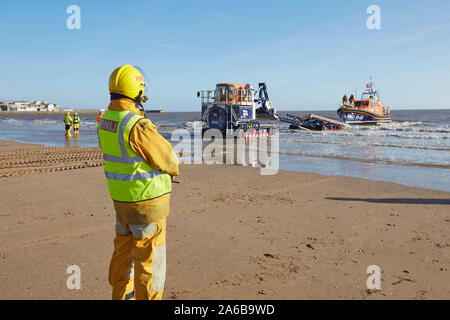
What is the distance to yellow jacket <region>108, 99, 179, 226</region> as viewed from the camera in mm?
2473

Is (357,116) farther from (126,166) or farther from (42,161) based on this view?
(126,166)

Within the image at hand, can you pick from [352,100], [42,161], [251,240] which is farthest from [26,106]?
[251,240]

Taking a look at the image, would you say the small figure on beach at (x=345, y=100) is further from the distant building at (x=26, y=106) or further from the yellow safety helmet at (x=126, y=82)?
the distant building at (x=26, y=106)

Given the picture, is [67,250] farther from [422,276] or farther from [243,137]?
[243,137]

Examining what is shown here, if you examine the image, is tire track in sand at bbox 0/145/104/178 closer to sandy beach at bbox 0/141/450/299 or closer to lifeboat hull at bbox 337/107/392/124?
sandy beach at bbox 0/141/450/299

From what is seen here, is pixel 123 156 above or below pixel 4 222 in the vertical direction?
above

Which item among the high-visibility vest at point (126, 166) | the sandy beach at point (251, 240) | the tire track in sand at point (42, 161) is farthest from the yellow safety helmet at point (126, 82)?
the tire track in sand at point (42, 161)

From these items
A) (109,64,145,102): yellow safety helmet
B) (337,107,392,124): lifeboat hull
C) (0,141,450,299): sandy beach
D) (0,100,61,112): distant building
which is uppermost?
(0,100,61,112): distant building

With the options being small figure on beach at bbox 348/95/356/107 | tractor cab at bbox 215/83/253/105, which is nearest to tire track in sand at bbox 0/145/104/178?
tractor cab at bbox 215/83/253/105

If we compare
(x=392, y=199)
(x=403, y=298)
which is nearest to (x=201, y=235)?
(x=403, y=298)

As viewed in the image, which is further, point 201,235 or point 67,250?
point 201,235

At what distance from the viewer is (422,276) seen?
3729 mm

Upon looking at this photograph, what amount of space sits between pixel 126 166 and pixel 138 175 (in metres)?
0.11

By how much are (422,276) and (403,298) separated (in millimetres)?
605
